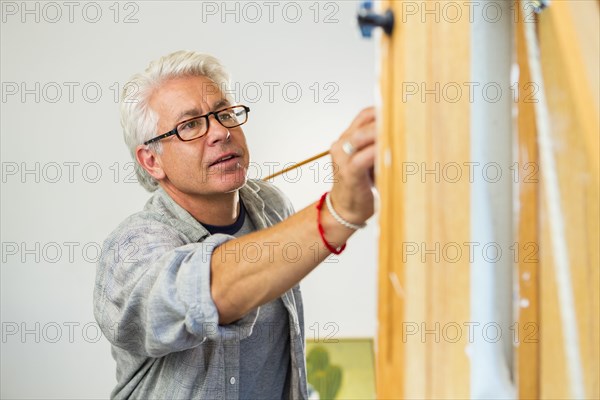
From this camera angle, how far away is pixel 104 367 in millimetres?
3406

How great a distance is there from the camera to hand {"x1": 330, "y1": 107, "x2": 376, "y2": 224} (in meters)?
0.82

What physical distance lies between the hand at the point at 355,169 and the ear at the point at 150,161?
66 centimetres

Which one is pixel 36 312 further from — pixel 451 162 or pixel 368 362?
pixel 451 162

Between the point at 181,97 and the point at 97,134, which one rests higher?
the point at 97,134

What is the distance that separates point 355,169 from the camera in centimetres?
83

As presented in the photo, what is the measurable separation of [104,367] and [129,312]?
243 centimetres

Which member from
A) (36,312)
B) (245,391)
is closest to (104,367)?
(36,312)

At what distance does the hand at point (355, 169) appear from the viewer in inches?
32.5

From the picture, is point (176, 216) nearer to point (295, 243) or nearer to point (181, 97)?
point (181, 97)

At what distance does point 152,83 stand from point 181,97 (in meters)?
0.08

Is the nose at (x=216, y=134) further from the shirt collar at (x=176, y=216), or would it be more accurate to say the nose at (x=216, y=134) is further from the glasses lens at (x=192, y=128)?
the shirt collar at (x=176, y=216)

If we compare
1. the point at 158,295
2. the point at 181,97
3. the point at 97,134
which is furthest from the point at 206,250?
the point at 97,134

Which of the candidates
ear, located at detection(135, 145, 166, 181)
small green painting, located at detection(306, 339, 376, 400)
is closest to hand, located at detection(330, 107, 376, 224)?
ear, located at detection(135, 145, 166, 181)

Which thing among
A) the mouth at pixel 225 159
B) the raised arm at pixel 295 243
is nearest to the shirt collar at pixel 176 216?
the mouth at pixel 225 159
